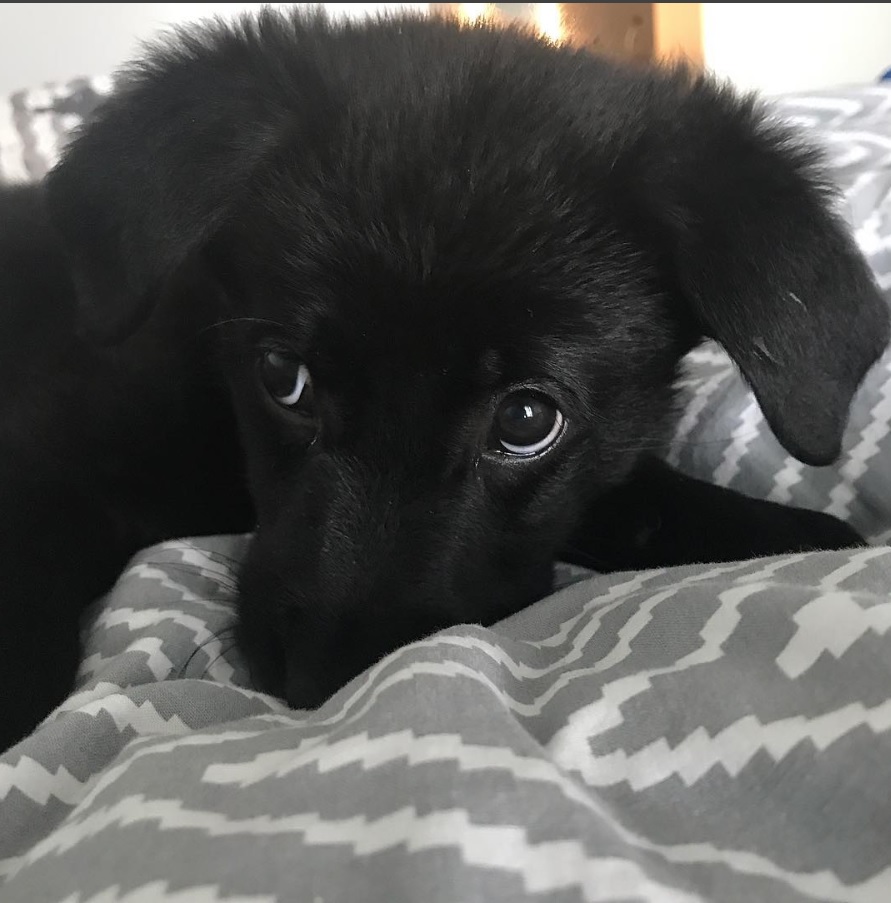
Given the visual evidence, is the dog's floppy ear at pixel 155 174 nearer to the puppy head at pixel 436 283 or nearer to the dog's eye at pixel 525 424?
the puppy head at pixel 436 283

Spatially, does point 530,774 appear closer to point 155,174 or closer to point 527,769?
point 527,769

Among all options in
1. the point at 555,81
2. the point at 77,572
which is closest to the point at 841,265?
the point at 555,81

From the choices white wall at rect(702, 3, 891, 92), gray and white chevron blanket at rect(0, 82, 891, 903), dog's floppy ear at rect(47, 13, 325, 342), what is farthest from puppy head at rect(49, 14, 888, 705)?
white wall at rect(702, 3, 891, 92)

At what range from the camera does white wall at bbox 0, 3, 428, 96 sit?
123 inches

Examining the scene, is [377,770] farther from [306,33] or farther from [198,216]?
[306,33]

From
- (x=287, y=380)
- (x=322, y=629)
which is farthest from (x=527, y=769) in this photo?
(x=287, y=380)

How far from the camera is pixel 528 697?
67 centimetres

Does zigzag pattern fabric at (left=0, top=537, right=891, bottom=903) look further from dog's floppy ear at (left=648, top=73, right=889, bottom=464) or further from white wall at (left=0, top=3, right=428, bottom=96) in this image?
white wall at (left=0, top=3, right=428, bottom=96)

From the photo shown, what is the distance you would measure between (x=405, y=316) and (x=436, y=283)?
0.14 feet

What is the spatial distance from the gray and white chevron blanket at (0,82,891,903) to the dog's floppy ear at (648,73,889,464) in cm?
20

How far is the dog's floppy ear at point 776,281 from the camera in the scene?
909 millimetres

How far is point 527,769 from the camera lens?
499 millimetres

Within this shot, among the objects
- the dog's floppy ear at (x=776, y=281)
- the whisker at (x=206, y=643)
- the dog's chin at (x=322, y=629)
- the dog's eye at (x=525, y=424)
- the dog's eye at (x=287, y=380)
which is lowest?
the whisker at (x=206, y=643)

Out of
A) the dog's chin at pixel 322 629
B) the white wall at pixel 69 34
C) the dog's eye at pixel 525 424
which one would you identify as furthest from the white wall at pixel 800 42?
the dog's chin at pixel 322 629
